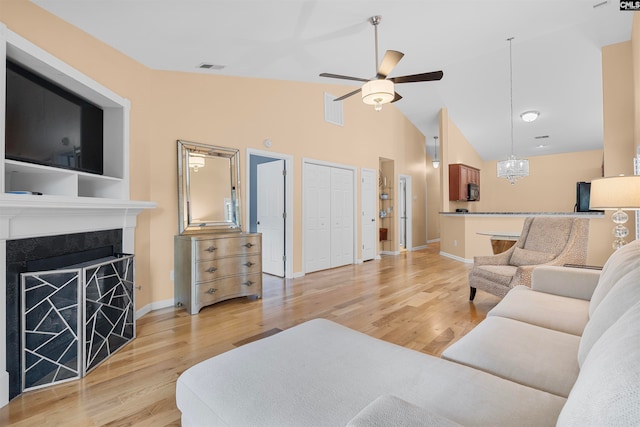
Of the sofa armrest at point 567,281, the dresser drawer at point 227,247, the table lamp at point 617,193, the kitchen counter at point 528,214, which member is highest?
the table lamp at point 617,193

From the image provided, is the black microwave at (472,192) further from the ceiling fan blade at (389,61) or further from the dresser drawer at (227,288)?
the dresser drawer at (227,288)

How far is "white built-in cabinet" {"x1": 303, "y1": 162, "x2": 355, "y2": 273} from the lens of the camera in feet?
17.3

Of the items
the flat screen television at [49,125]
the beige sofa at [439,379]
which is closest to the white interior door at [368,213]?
the flat screen television at [49,125]

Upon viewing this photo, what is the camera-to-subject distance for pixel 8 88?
1907 millimetres

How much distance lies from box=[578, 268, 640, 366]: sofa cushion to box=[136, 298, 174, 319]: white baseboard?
3412 mm

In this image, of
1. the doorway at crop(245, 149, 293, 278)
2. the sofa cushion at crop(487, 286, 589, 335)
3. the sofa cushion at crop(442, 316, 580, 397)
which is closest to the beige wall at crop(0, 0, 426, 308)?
the doorway at crop(245, 149, 293, 278)

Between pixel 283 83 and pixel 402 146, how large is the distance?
3773 millimetres

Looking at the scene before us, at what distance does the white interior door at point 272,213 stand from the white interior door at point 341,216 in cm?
108

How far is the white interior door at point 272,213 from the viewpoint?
5.02m

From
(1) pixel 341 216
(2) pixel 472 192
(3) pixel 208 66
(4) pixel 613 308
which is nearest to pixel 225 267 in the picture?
(3) pixel 208 66

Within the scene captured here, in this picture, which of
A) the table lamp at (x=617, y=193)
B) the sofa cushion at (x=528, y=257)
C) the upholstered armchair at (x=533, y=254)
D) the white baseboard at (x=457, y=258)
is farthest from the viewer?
the white baseboard at (x=457, y=258)

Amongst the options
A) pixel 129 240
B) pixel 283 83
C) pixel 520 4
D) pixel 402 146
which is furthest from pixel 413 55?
pixel 129 240

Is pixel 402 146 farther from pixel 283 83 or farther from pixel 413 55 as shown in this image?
pixel 283 83

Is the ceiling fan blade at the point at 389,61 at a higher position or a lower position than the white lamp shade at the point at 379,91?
higher
